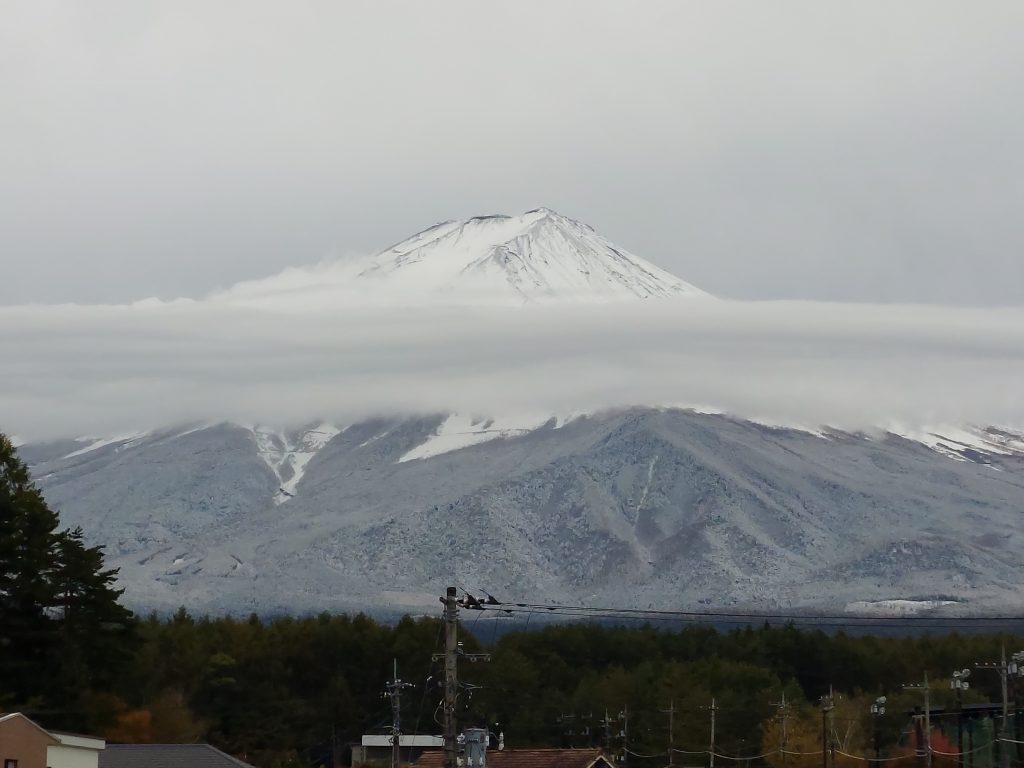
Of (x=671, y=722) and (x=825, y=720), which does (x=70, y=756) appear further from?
(x=671, y=722)

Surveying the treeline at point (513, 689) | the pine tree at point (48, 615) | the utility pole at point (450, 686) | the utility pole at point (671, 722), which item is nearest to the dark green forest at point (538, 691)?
the treeline at point (513, 689)

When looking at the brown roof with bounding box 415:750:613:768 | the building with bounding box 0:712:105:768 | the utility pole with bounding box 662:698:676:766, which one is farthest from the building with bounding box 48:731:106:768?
the utility pole with bounding box 662:698:676:766

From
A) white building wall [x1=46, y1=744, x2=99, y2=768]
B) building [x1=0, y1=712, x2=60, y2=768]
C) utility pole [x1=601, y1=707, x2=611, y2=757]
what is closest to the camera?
building [x1=0, y1=712, x2=60, y2=768]

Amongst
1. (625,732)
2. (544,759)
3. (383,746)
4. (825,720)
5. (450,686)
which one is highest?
(450,686)

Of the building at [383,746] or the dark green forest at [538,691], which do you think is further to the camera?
the building at [383,746]

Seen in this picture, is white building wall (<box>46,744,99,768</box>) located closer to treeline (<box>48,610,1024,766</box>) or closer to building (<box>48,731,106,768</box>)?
building (<box>48,731,106,768</box>)

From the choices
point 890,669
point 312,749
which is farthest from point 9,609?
point 890,669

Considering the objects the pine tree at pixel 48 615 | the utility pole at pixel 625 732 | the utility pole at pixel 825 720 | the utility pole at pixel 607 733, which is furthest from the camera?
the utility pole at pixel 625 732

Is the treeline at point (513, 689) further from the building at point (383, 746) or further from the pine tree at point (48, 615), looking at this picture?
the pine tree at point (48, 615)

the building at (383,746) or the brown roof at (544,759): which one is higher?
the brown roof at (544,759)

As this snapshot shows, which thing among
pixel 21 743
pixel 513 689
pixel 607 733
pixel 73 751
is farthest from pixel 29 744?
pixel 513 689

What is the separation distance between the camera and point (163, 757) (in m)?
75.9

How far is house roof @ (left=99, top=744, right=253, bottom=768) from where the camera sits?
7469 cm

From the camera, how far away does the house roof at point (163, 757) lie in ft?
245
